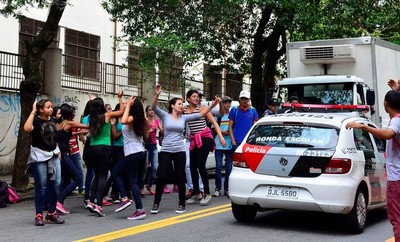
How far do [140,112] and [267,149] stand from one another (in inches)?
85.9

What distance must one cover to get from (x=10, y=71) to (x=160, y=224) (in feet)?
30.8

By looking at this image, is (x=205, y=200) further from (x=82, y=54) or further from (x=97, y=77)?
(x=82, y=54)

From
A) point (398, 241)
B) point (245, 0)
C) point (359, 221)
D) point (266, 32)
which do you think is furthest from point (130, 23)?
point (398, 241)

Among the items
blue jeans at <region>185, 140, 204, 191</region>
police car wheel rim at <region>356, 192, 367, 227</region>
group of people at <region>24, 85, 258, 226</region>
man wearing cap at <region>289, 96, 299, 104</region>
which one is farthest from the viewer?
man wearing cap at <region>289, 96, 299, 104</region>

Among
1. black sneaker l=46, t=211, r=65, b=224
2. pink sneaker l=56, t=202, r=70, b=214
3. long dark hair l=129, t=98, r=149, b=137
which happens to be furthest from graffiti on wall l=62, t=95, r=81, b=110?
black sneaker l=46, t=211, r=65, b=224

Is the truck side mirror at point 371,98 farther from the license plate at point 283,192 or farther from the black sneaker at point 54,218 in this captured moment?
the black sneaker at point 54,218

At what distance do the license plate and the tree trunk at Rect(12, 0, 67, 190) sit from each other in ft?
20.0

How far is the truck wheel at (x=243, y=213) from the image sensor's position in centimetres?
859

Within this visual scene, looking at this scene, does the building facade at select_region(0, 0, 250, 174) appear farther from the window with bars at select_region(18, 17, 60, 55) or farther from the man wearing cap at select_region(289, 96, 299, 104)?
the man wearing cap at select_region(289, 96, 299, 104)

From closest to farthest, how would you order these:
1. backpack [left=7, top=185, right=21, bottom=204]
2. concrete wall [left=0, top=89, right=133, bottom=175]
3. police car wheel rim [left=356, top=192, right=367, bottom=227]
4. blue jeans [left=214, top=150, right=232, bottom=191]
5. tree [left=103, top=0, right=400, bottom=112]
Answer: police car wheel rim [left=356, top=192, right=367, bottom=227]
backpack [left=7, top=185, right=21, bottom=204]
blue jeans [left=214, top=150, right=232, bottom=191]
concrete wall [left=0, top=89, right=133, bottom=175]
tree [left=103, top=0, right=400, bottom=112]

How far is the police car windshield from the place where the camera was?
8062 mm

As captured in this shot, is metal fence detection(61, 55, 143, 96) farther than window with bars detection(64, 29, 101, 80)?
No

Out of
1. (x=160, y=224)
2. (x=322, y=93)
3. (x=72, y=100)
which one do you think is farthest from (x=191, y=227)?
(x=72, y=100)

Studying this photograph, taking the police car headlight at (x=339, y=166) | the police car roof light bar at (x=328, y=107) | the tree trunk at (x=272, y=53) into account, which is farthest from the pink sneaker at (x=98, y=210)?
the tree trunk at (x=272, y=53)
